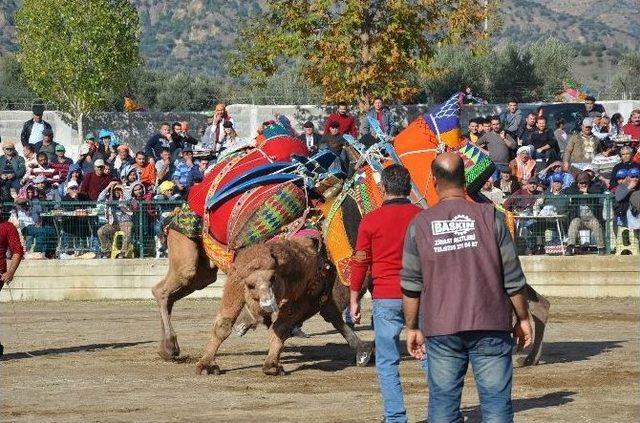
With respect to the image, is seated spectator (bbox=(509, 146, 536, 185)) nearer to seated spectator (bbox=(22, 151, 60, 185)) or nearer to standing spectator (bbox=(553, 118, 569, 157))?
standing spectator (bbox=(553, 118, 569, 157))

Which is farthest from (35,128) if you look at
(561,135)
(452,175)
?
(452,175)

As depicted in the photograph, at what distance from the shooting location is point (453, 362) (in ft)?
27.2

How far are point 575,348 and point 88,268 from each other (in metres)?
9.44

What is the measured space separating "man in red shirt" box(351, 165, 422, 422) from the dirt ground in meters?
0.69

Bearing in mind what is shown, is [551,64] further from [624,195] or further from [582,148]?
[624,195]

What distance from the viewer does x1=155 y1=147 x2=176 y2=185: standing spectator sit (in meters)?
23.9

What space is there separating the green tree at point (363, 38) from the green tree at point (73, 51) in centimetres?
1384

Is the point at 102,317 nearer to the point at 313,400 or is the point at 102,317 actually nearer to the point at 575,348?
the point at 575,348

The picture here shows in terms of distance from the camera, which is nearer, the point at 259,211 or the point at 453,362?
the point at 453,362

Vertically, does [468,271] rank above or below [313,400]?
above

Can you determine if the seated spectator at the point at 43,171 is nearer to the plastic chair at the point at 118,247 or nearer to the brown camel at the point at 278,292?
the plastic chair at the point at 118,247

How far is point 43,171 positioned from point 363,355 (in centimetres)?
1198

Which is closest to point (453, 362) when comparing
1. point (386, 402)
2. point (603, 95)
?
point (386, 402)

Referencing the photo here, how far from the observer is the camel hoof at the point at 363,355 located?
13.7 m
